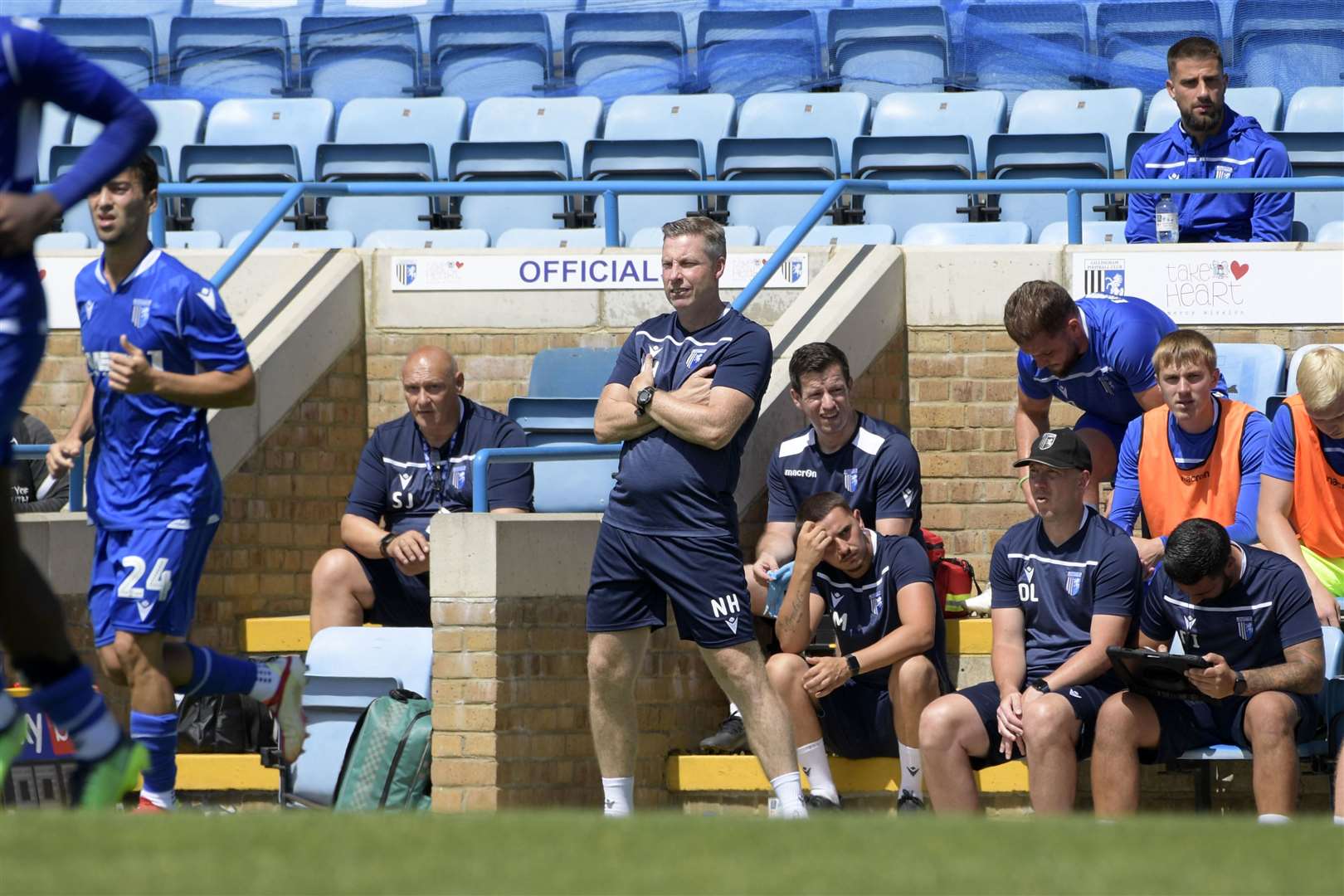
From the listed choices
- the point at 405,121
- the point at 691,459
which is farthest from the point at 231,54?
the point at 691,459

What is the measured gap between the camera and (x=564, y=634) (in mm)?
7938

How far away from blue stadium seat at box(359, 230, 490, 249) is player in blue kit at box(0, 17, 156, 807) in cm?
642

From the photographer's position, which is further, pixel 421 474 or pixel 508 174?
pixel 508 174

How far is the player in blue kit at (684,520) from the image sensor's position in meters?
6.80

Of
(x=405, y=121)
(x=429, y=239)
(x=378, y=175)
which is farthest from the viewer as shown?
(x=405, y=121)

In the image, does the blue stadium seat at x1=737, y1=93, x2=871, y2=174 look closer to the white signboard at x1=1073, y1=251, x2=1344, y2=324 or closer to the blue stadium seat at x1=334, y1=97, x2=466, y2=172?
the blue stadium seat at x1=334, y1=97, x2=466, y2=172

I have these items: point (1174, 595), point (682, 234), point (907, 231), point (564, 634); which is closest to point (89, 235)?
point (907, 231)

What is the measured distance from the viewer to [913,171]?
1158 centimetres

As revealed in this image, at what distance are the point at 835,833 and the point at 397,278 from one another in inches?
264

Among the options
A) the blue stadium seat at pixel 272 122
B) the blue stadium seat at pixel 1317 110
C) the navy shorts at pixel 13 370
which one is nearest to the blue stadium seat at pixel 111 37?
the blue stadium seat at pixel 272 122

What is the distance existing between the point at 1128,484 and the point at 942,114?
5.34m

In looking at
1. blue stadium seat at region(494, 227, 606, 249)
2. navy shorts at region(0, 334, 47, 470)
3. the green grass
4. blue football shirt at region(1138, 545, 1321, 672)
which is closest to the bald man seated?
blue stadium seat at region(494, 227, 606, 249)

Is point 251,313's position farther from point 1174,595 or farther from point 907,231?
point 1174,595

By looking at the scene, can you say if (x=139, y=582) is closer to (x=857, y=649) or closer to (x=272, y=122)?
(x=857, y=649)
